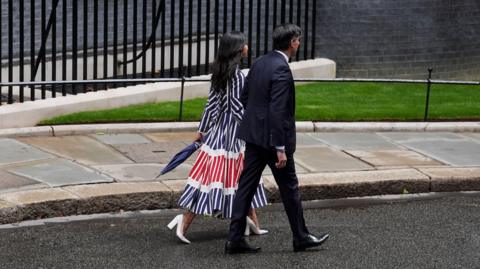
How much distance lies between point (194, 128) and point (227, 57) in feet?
13.3

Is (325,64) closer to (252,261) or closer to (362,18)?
Result: (362,18)

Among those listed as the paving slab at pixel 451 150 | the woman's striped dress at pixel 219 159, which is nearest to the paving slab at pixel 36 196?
the woman's striped dress at pixel 219 159

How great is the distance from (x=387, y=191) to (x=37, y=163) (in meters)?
3.25

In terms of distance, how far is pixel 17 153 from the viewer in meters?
10.8

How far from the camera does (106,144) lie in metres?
11.4

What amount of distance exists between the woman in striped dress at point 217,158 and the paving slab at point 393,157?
280 cm

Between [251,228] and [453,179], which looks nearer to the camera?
[251,228]

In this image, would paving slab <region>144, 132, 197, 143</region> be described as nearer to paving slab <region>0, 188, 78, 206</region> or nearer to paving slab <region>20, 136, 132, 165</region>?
paving slab <region>20, 136, 132, 165</region>

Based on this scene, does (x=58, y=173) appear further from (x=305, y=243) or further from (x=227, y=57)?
(x=305, y=243)

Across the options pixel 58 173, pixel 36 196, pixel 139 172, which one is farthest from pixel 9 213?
pixel 139 172

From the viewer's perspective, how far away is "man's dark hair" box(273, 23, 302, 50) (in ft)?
26.0

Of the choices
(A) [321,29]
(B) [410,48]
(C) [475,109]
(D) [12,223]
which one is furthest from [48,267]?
(B) [410,48]

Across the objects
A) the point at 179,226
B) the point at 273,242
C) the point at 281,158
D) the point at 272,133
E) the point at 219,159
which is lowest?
the point at 273,242

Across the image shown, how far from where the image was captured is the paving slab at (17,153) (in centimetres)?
1054
